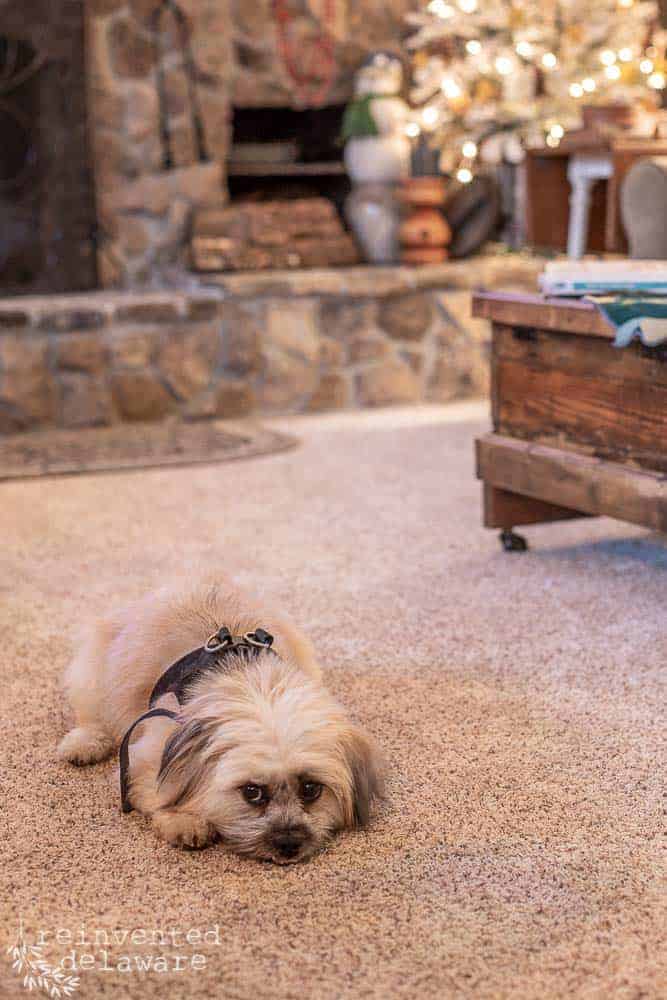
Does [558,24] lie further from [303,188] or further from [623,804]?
[623,804]

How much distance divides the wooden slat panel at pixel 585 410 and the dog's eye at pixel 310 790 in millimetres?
1262

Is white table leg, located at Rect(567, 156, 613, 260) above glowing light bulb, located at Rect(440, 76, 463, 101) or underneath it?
underneath

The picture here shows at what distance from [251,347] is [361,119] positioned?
101cm

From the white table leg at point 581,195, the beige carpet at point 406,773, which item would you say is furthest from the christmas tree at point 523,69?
the beige carpet at point 406,773

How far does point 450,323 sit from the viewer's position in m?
4.82

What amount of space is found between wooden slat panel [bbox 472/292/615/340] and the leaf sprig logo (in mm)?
1633

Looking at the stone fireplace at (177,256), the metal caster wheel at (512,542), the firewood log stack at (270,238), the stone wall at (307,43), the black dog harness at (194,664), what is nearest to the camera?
the black dog harness at (194,664)

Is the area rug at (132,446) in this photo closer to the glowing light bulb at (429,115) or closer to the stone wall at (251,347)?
the stone wall at (251,347)

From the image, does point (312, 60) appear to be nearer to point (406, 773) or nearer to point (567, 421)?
point (567, 421)

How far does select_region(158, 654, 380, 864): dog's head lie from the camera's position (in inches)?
54.6

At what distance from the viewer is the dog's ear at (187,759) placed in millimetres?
1405

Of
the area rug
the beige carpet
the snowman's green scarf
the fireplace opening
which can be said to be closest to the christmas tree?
the snowman's green scarf

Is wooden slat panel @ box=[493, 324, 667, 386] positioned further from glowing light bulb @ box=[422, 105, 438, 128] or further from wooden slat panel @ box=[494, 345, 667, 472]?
glowing light bulb @ box=[422, 105, 438, 128]

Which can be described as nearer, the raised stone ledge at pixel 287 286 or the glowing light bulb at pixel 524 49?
the raised stone ledge at pixel 287 286
